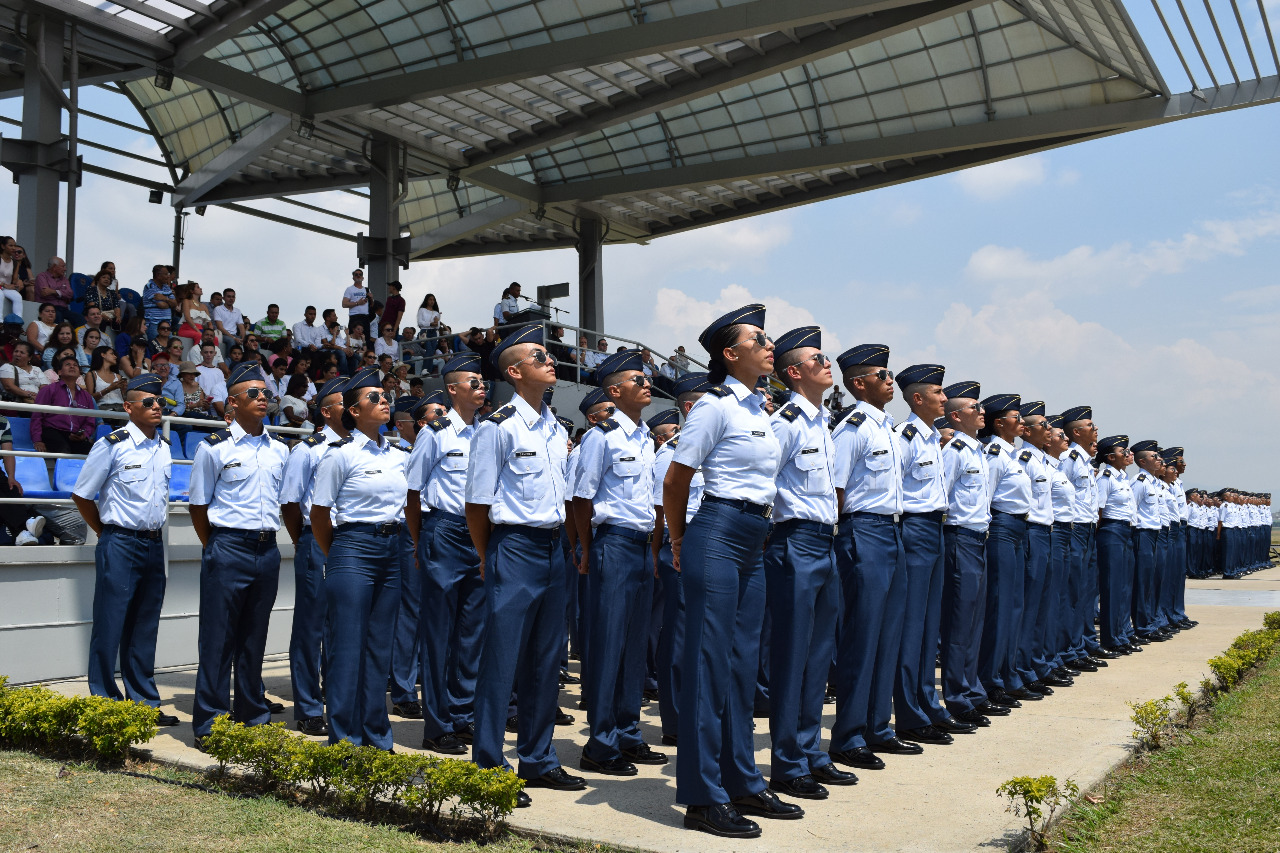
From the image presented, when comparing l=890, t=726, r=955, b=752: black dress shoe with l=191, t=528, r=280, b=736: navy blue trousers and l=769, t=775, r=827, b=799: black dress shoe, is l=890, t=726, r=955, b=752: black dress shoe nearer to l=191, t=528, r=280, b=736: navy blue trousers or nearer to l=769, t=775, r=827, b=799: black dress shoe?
l=769, t=775, r=827, b=799: black dress shoe

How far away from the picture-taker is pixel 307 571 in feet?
21.1

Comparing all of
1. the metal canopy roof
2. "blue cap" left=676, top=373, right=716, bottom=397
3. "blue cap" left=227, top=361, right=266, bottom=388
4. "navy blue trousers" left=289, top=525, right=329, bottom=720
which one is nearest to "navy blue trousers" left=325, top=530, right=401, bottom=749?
"navy blue trousers" left=289, top=525, right=329, bottom=720

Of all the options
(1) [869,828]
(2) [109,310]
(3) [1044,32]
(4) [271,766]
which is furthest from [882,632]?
(3) [1044,32]

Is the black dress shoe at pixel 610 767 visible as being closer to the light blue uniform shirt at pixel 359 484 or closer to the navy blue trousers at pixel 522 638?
the navy blue trousers at pixel 522 638

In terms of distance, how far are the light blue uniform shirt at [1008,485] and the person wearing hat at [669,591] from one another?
2.05 metres

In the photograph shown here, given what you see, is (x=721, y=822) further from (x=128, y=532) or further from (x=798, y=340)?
(x=128, y=532)

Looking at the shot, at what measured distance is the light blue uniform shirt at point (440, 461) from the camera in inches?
252

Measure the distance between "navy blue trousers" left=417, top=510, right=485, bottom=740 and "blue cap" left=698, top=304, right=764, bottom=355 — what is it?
2.15 meters

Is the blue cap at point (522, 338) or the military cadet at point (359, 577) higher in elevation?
the blue cap at point (522, 338)

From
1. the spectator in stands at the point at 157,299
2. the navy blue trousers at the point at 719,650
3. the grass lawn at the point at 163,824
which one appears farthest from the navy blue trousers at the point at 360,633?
the spectator in stands at the point at 157,299

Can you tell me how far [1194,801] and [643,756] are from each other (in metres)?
2.58

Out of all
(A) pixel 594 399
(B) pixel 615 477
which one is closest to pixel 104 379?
(A) pixel 594 399

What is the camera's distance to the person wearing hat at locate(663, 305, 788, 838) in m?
4.22

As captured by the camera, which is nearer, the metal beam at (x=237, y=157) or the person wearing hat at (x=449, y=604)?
the person wearing hat at (x=449, y=604)
